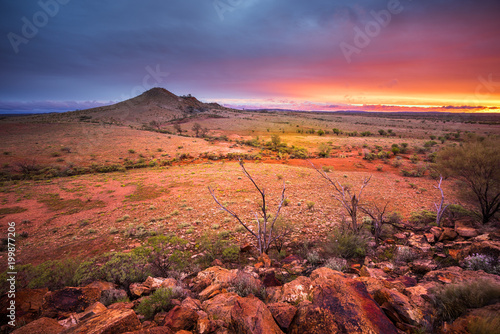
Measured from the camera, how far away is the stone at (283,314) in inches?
102

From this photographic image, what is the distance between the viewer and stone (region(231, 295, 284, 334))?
8.04 feet

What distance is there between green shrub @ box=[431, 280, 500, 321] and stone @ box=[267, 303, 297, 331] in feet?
6.93

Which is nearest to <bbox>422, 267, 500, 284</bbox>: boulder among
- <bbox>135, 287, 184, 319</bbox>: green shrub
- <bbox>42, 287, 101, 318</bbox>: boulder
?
<bbox>135, 287, 184, 319</bbox>: green shrub

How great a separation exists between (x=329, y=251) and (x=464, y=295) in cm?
329

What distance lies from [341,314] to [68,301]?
15.5 ft

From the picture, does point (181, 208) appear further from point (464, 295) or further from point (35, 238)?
point (464, 295)

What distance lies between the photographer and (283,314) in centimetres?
270

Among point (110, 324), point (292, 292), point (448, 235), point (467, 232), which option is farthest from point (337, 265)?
point (110, 324)

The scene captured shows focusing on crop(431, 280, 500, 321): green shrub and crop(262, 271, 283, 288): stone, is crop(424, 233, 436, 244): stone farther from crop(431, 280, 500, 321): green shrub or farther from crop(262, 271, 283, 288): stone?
crop(262, 271, 283, 288): stone

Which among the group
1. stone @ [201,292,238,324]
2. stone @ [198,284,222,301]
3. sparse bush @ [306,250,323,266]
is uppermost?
stone @ [201,292,238,324]

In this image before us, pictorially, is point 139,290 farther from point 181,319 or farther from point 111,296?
point 181,319

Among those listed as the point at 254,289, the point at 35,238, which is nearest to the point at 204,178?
the point at 35,238

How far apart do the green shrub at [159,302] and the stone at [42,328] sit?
105 centimetres

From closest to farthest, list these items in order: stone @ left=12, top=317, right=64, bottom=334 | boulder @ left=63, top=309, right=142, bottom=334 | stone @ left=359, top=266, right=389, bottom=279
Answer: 1. boulder @ left=63, top=309, right=142, bottom=334
2. stone @ left=12, top=317, right=64, bottom=334
3. stone @ left=359, top=266, right=389, bottom=279
